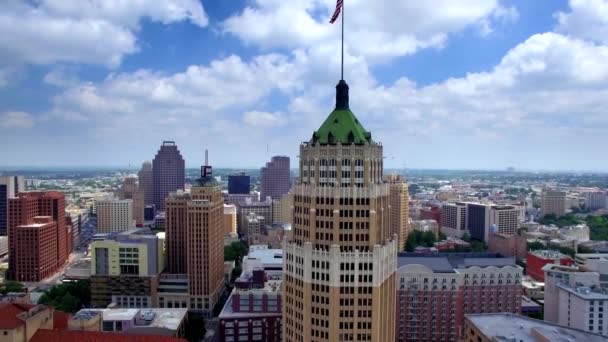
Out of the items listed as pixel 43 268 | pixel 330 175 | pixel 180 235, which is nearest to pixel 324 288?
pixel 330 175

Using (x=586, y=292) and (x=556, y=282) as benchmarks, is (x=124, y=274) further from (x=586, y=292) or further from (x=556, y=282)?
(x=586, y=292)

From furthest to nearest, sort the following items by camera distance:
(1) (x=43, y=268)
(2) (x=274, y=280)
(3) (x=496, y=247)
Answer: (3) (x=496, y=247), (1) (x=43, y=268), (2) (x=274, y=280)

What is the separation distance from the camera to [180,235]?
153125 mm

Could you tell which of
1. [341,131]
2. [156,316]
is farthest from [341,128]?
[156,316]

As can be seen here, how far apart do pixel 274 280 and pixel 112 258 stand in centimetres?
4739

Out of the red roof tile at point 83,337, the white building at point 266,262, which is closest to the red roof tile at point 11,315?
the red roof tile at point 83,337

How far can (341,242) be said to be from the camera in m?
49.8

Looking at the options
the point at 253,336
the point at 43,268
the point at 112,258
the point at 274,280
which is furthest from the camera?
the point at 43,268

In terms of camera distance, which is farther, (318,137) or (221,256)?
(221,256)

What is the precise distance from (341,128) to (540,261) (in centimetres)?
12737

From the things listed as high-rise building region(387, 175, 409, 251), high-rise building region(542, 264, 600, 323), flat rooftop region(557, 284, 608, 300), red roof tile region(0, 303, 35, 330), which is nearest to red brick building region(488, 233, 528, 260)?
high-rise building region(387, 175, 409, 251)

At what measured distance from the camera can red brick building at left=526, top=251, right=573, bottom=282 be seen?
144 meters

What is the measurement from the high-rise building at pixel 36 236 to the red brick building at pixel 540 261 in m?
167

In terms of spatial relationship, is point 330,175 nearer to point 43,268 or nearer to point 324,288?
point 324,288
